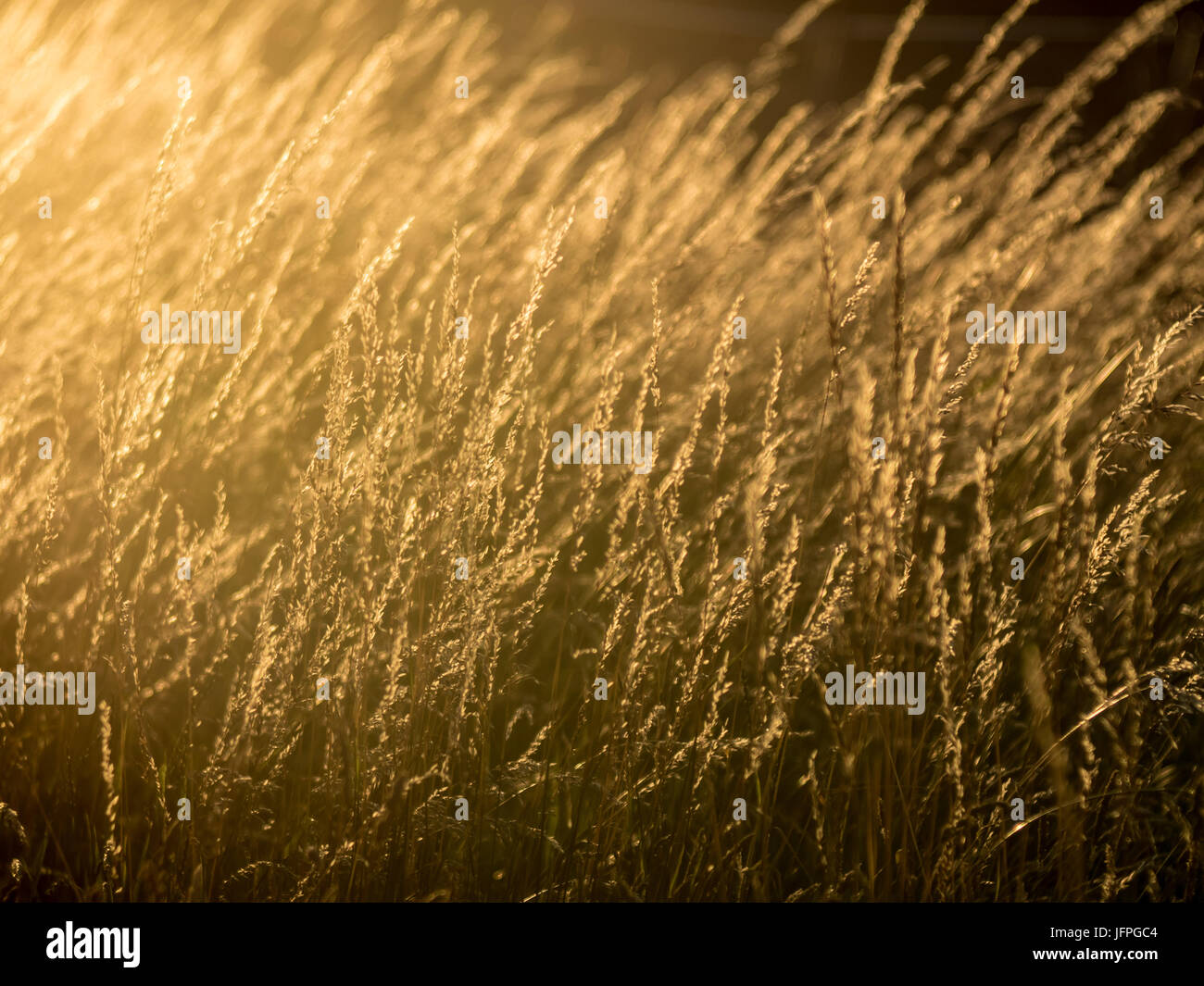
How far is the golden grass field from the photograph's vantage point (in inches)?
51.4

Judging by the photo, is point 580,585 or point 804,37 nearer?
point 580,585

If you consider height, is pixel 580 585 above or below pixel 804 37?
below

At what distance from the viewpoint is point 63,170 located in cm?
285

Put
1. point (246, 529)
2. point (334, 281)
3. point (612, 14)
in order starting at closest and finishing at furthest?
point (246, 529) < point (334, 281) < point (612, 14)

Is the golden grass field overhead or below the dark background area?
below

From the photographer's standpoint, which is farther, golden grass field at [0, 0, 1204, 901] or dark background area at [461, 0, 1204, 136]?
dark background area at [461, 0, 1204, 136]

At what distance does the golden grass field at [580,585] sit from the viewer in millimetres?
1305

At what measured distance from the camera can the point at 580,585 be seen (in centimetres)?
221

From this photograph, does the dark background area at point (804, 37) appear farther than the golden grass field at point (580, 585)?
Yes

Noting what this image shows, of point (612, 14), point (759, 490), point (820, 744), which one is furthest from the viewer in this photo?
point (612, 14)

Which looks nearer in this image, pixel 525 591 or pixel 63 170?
pixel 525 591
